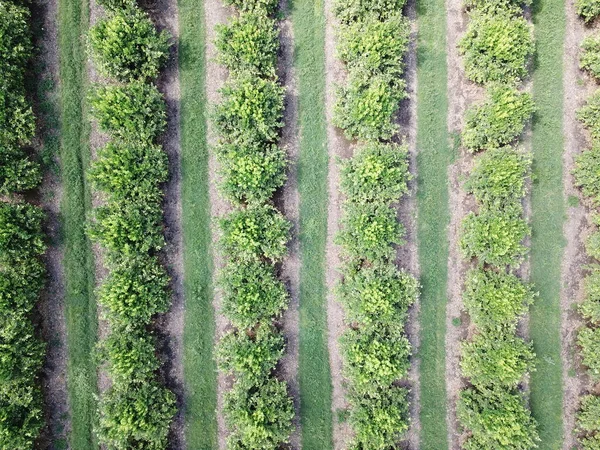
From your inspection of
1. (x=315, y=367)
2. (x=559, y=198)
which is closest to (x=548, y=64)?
(x=559, y=198)

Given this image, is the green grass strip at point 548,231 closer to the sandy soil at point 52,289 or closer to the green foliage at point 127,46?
the green foliage at point 127,46

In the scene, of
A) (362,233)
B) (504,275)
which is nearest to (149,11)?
(362,233)

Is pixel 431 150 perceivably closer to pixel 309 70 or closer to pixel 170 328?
pixel 309 70

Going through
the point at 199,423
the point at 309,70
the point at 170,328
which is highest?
the point at 309,70

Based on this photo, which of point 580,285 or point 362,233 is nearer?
point 362,233

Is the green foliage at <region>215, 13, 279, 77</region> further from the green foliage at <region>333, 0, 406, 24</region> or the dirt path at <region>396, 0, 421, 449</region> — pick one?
the dirt path at <region>396, 0, 421, 449</region>

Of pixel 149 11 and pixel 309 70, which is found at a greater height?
pixel 149 11

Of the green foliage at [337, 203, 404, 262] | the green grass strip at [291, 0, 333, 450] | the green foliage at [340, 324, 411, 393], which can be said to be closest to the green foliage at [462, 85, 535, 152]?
the green foliage at [337, 203, 404, 262]
